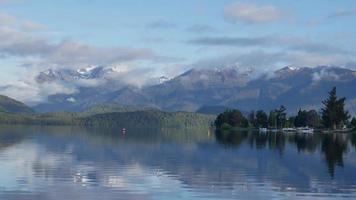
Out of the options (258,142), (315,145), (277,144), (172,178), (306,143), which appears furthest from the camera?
(258,142)

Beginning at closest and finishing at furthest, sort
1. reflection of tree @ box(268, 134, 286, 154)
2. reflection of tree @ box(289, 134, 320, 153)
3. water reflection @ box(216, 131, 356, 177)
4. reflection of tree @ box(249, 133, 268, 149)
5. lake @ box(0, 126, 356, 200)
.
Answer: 1. lake @ box(0, 126, 356, 200)
2. water reflection @ box(216, 131, 356, 177)
3. reflection of tree @ box(289, 134, 320, 153)
4. reflection of tree @ box(268, 134, 286, 154)
5. reflection of tree @ box(249, 133, 268, 149)

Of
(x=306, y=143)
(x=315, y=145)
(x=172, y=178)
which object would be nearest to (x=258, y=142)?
(x=306, y=143)

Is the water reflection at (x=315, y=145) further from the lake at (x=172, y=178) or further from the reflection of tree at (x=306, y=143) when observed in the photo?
the lake at (x=172, y=178)

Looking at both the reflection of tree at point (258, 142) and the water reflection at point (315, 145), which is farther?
the reflection of tree at point (258, 142)

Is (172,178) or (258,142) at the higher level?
(258,142)

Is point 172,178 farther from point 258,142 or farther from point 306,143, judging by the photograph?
point 258,142

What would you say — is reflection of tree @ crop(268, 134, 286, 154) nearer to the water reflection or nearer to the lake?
the water reflection

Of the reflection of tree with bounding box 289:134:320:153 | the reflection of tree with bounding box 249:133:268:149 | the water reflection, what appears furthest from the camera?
the reflection of tree with bounding box 249:133:268:149

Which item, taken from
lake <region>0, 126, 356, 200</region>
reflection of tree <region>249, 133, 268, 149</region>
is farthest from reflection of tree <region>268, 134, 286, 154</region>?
lake <region>0, 126, 356, 200</region>

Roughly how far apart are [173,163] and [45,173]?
17681mm

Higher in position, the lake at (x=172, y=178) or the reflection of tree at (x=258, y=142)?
the reflection of tree at (x=258, y=142)

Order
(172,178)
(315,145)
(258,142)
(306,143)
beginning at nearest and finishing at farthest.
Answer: (172,178), (315,145), (306,143), (258,142)

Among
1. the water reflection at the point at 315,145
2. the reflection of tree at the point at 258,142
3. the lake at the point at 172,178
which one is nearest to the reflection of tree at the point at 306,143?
the water reflection at the point at 315,145

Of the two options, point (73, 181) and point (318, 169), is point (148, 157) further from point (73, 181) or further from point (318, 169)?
point (73, 181)
